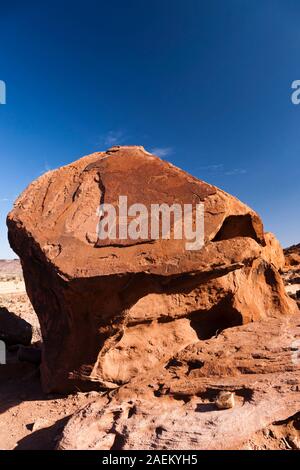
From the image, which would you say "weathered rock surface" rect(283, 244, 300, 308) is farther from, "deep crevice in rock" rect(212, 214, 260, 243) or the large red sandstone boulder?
the large red sandstone boulder

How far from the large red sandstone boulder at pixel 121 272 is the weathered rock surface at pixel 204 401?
79cm

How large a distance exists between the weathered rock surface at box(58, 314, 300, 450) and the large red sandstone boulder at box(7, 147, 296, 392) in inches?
31.2

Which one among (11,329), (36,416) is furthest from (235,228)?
(11,329)

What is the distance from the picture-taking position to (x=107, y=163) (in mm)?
5805

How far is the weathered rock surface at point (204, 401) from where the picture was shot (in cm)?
332

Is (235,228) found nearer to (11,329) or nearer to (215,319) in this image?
(215,319)

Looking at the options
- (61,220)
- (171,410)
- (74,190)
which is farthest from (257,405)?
(74,190)

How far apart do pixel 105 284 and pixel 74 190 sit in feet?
5.92

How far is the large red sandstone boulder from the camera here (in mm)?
4633

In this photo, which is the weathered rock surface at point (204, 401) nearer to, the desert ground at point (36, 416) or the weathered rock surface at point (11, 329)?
the desert ground at point (36, 416)

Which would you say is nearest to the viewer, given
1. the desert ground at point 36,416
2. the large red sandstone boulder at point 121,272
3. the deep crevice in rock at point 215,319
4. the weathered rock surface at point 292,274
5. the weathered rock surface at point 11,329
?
the desert ground at point 36,416

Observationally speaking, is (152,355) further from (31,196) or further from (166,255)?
(31,196)

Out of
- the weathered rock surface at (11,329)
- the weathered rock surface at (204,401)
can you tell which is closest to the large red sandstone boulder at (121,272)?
the weathered rock surface at (204,401)

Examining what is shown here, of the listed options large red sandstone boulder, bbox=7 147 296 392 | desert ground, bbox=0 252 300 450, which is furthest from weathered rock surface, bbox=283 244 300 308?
desert ground, bbox=0 252 300 450
